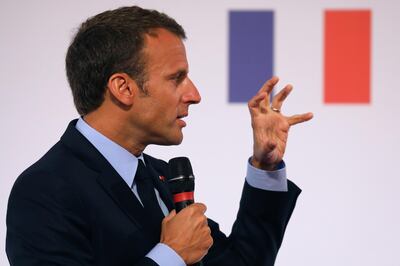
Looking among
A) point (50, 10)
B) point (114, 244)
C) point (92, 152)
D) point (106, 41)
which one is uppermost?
point (50, 10)

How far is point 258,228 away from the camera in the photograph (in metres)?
1.66

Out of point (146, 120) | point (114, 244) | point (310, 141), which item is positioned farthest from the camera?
point (310, 141)

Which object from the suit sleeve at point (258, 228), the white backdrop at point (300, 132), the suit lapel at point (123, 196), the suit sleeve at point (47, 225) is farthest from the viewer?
the white backdrop at point (300, 132)

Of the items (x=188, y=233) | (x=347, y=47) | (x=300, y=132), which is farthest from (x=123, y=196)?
A: (x=347, y=47)

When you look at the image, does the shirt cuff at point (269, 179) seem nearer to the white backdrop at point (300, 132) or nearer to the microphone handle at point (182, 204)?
the microphone handle at point (182, 204)

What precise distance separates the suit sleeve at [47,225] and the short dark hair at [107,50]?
0.29 m

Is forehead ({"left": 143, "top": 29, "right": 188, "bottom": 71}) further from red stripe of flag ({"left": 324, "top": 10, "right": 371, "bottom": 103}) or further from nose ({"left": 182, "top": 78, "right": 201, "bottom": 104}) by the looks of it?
red stripe of flag ({"left": 324, "top": 10, "right": 371, "bottom": 103})

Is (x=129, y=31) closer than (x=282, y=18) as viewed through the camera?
Yes

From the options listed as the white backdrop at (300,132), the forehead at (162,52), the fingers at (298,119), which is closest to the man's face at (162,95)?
the forehead at (162,52)

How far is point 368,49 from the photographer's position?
112 inches

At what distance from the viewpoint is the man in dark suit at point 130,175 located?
1.34 meters

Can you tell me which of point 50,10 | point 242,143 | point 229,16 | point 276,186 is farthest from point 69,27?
point 276,186

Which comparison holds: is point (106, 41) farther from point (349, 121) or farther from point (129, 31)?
point (349, 121)

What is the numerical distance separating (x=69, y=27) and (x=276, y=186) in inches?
61.6
